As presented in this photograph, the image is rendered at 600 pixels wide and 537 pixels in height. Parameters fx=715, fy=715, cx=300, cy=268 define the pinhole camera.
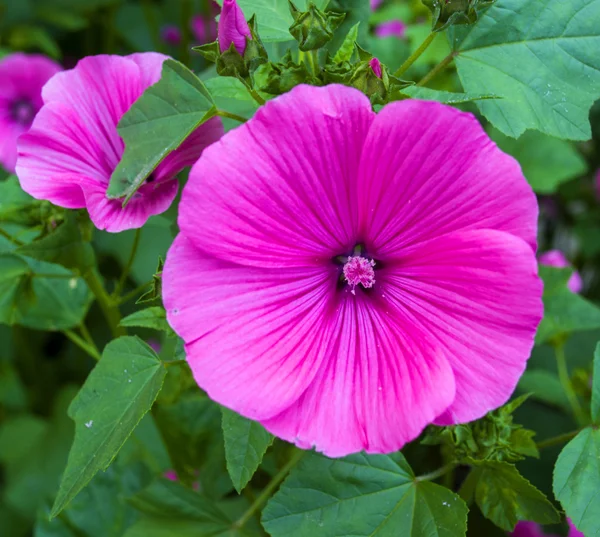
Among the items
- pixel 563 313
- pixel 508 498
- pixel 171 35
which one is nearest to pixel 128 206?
pixel 508 498

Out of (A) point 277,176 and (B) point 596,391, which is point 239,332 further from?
(B) point 596,391

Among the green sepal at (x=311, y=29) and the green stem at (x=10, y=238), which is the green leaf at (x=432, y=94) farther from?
the green stem at (x=10, y=238)

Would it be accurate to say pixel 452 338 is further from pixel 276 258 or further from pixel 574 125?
pixel 574 125

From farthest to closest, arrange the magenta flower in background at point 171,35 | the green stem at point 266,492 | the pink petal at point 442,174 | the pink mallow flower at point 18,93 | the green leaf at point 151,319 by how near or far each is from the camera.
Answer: the magenta flower in background at point 171,35
the pink mallow flower at point 18,93
the green stem at point 266,492
the green leaf at point 151,319
the pink petal at point 442,174

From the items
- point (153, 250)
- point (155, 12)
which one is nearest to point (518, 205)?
→ point (153, 250)

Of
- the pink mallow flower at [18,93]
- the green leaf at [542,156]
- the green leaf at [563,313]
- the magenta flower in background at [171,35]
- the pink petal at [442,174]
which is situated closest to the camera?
the pink petal at [442,174]

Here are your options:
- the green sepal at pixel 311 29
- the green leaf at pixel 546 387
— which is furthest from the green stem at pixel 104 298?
the green leaf at pixel 546 387
